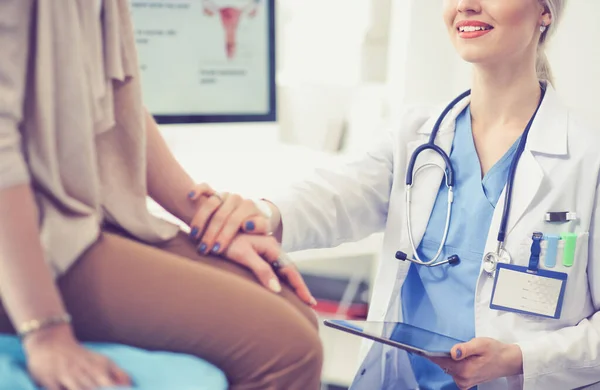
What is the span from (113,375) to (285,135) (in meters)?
1.46

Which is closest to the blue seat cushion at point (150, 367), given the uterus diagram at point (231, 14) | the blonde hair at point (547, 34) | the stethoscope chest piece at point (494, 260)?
the stethoscope chest piece at point (494, 260)

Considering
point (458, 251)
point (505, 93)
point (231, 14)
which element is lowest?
point (458, 251)

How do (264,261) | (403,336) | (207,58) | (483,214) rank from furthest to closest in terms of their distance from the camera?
(207,58)
(483,214)
(403,336)
(264,261)

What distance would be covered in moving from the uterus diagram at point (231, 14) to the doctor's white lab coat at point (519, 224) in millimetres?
557

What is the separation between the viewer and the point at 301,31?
5.98 feet

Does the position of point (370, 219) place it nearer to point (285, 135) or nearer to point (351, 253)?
point (351, 253)

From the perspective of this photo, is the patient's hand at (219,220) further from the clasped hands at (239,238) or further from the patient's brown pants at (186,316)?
the patient's brown pants at (186,316)

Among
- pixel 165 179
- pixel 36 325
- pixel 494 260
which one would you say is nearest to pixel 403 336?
pixel 494 260

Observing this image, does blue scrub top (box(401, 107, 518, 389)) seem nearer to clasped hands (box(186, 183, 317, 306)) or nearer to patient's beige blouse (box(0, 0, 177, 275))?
clasped hands (box(186, 183, 317, 306))

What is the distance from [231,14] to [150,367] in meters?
1.10

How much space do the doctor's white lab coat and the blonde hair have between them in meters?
0.06

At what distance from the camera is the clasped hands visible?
0.61 metres

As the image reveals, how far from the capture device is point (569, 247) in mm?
828

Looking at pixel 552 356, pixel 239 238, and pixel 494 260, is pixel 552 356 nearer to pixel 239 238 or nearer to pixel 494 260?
pixel 494 260
